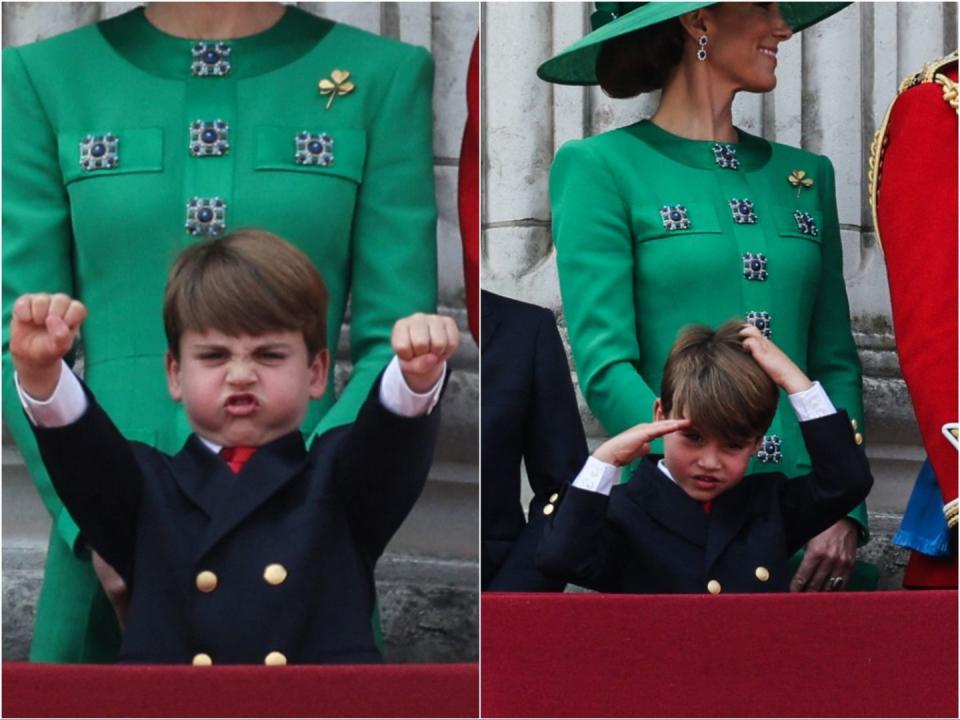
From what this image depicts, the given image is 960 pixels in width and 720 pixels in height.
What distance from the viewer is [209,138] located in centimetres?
340

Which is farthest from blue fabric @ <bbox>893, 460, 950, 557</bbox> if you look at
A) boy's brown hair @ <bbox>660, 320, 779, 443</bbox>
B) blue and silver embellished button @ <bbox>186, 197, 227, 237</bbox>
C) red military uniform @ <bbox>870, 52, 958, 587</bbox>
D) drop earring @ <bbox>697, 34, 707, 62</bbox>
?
blue and silver embellished button @ <bbox>186, 197, 227, 237</bbox>

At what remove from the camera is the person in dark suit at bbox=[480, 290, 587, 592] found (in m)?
3.55

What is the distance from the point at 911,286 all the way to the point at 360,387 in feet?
3.48

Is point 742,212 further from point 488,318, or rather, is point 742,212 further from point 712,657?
point 712,657

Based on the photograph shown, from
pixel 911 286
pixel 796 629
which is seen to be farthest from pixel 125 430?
pixel 911 286

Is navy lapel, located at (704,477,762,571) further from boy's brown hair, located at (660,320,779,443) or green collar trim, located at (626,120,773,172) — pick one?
green collar trim, located at (626,120,773,172)

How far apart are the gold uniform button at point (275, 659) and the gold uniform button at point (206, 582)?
0.15 meters

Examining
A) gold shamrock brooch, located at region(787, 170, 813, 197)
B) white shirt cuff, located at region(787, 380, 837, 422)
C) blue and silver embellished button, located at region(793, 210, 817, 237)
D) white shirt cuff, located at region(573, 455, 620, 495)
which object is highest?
gold shamrock brooch, located at region(787, 170, 813, 197)

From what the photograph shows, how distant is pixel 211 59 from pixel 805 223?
A: 1.15 meters

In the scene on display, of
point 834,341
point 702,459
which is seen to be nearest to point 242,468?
point 702,459

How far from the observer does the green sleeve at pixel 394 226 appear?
3.41 m

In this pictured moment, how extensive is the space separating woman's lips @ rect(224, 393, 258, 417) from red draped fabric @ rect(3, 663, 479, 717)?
1.41 ft

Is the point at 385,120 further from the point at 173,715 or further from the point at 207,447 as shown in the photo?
the point at 173,715

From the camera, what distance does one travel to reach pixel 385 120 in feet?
11.4
